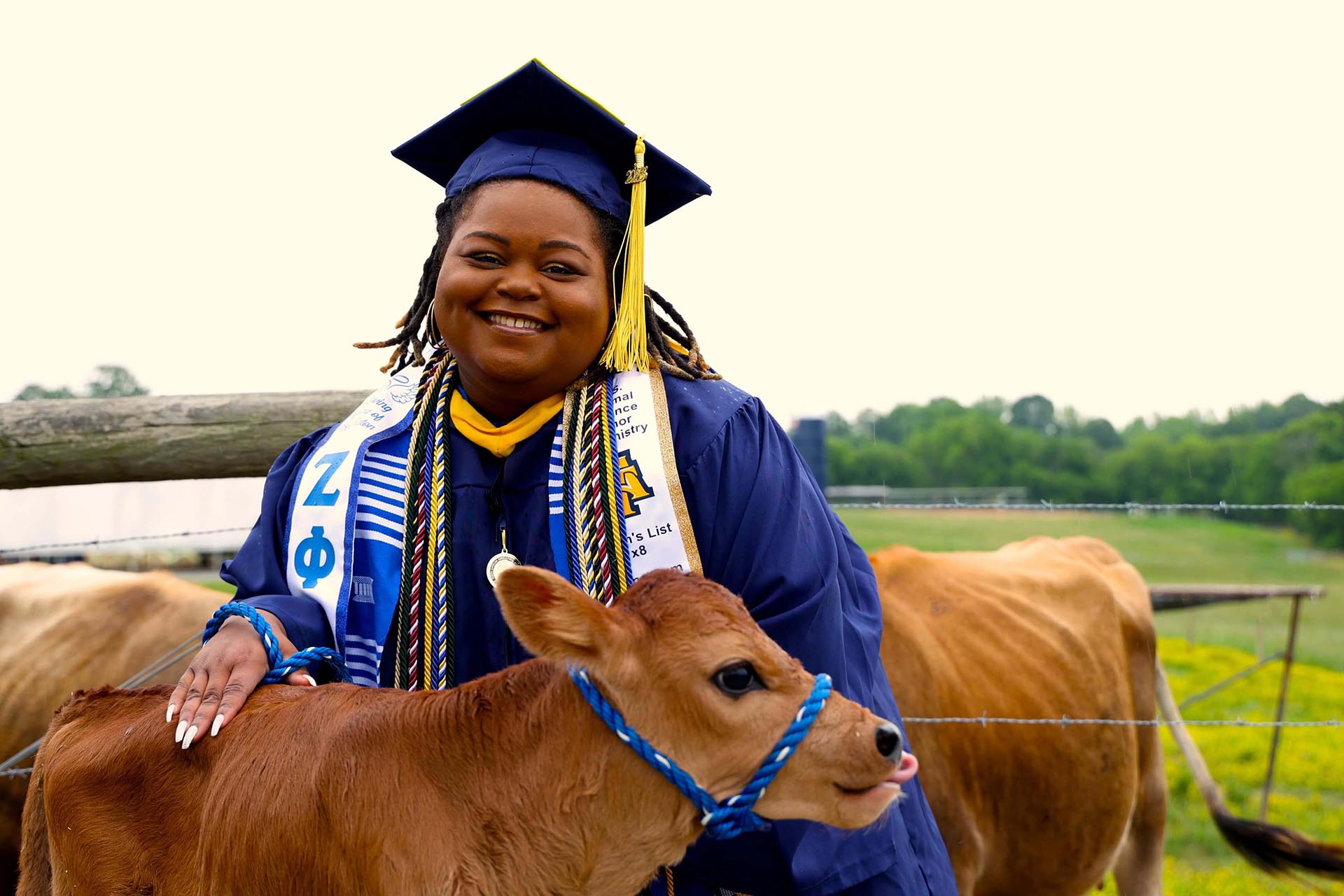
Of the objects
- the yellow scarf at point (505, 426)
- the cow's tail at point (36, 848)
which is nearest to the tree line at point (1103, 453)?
the yellow scarf at point (505, 426)

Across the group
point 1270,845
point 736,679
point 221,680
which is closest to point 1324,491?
point 1270,845

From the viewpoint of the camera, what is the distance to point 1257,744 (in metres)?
9.16

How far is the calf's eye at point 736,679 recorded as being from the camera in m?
1.68

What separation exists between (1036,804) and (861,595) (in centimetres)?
244

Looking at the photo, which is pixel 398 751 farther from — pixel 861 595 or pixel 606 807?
pixel 861 595

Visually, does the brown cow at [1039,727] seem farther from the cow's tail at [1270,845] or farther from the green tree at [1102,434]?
the green tree at [1102,434]

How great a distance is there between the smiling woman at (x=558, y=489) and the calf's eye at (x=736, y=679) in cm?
44

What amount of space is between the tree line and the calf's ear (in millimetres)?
11645

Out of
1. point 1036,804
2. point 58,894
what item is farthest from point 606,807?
point 1036,804

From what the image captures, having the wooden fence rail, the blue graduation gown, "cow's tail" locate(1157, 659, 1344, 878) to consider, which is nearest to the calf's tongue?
the blue graduation gown

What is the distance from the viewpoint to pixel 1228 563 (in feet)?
41.9

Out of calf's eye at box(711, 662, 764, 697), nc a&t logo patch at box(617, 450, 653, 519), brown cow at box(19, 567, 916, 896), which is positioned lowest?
brown cow at box(19, 567, 916, 896)

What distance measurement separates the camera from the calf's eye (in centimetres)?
168

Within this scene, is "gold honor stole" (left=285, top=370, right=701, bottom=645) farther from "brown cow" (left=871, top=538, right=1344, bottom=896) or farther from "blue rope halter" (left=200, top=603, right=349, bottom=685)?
"brown cow" (left=871, top=538, right=1344, bottom=896)
